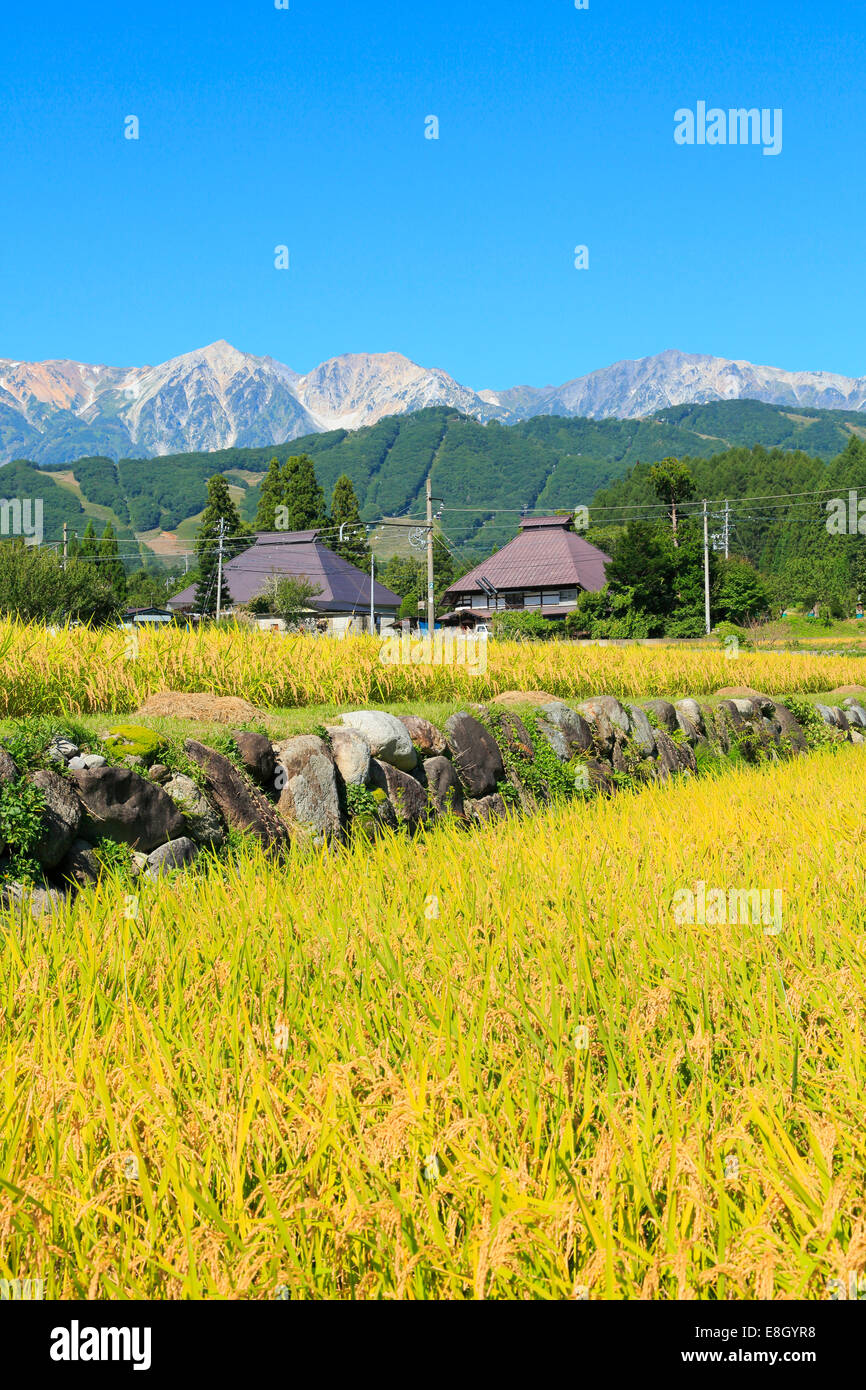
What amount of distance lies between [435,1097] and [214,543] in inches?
1812

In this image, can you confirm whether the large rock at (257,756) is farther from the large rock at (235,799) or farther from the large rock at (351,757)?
the large rock at (351,757)

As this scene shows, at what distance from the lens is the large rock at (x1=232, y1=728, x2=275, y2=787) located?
5094mm

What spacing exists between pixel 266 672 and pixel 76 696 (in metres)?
1.70

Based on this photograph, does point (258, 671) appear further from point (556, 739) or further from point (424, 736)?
point (556, 739)

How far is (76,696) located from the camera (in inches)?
229

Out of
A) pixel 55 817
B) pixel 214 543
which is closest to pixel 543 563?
pixel 214 543

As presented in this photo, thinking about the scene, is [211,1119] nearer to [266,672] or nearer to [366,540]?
[266,672]

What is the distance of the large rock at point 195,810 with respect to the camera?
462cm

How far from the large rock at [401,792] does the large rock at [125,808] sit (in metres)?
1.54

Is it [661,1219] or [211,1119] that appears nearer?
[661,1219]

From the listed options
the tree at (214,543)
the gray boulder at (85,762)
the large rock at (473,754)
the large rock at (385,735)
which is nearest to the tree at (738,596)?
the tree at (214,543)

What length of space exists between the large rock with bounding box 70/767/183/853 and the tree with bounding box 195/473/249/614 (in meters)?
40.6
